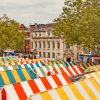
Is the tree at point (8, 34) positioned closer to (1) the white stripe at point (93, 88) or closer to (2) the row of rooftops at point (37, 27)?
(2) the row of rooftops at point (37, 27)

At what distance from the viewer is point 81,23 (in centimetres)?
3556

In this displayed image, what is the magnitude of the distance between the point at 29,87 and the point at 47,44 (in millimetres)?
100396

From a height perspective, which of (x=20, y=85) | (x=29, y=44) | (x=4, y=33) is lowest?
(x=29, y=44)

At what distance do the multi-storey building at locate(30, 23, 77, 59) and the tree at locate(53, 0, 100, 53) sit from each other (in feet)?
189

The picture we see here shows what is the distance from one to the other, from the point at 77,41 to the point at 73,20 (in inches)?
113

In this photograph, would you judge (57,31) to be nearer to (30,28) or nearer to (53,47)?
(53,47)

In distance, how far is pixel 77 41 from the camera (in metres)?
39.0

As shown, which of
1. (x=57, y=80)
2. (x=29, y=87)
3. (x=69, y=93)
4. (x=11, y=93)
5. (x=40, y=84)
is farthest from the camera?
(x=57, y=80)

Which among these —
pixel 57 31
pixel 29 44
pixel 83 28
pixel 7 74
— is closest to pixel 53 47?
pixel 29 44

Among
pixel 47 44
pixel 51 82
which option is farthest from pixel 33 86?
pixel 47 44

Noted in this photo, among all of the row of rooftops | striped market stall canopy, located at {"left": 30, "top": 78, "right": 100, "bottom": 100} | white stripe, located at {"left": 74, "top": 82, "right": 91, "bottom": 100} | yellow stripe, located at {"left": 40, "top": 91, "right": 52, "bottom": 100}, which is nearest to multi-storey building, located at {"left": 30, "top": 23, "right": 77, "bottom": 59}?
the row of rooftops

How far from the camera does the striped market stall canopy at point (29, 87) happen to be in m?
8.41

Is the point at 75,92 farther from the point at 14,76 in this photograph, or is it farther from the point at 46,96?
the point at 14,76

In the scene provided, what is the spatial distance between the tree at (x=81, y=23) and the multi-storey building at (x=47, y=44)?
189ft
